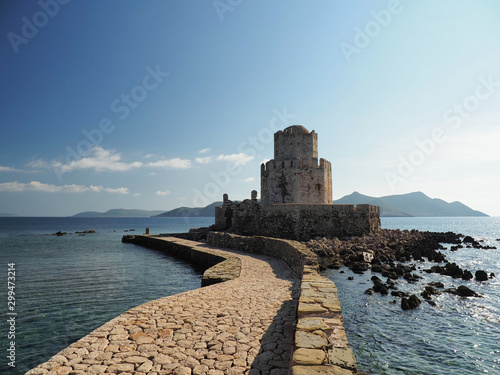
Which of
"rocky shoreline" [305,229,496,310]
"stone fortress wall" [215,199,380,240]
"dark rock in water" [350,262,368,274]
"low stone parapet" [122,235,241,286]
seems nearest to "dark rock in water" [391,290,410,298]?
"rocky shoreline" [305,229,496,310]

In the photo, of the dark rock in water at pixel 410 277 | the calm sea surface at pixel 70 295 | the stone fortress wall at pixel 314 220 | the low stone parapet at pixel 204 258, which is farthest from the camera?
the stone fortress wall at pixel 314 220

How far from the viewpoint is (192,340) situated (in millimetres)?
4863

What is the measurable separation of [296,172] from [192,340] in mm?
21312

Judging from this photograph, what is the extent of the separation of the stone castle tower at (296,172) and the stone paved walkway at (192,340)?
18.3 m

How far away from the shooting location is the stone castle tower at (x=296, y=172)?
25.2m

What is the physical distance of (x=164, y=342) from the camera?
4.79 meters

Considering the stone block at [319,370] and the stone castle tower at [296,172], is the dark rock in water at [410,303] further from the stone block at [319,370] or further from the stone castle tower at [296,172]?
the stone castle tower at [296,172]

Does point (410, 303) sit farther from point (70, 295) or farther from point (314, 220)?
point (314, 220)

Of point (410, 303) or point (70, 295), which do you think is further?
point (70, 295)

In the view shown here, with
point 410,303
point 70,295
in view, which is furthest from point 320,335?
point 70,295

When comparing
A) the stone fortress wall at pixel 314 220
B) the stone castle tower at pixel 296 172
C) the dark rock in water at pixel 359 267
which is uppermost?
the stone castle tower at pixel 296 172

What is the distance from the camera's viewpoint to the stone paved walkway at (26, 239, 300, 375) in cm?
407

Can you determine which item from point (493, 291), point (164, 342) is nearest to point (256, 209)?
point (493, 291)

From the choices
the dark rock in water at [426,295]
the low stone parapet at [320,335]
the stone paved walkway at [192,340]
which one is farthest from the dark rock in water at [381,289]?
the stone paved walkway at [192,340]
